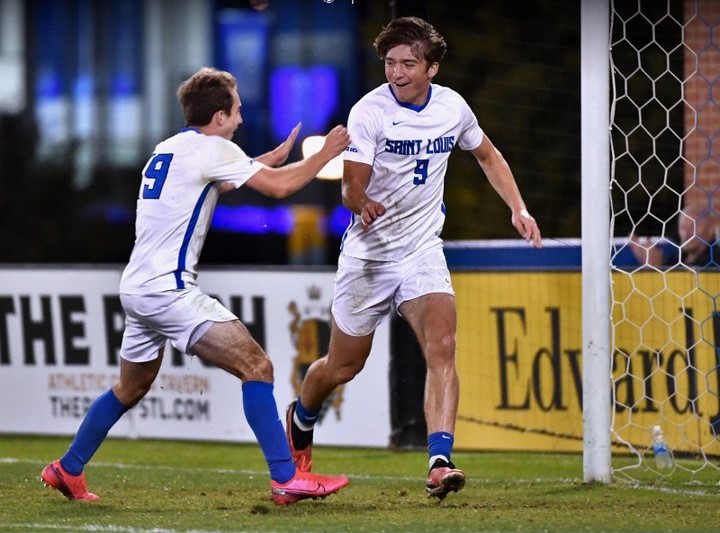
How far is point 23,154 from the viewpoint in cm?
1212

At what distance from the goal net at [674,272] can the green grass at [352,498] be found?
1.97 ft

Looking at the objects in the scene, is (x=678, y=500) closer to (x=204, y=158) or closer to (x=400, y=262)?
(x=400, y=262)

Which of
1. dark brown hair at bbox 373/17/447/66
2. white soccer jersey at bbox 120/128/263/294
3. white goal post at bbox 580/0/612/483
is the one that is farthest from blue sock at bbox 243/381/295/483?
white goal post at bbox 580/0/612/483

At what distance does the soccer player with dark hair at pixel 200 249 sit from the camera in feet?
21.3

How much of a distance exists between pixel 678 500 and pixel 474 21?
4.71 m

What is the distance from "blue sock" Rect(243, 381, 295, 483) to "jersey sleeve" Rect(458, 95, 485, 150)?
1589 mm

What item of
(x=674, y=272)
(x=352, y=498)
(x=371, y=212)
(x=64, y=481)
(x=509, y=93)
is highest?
(x=509, y=93)

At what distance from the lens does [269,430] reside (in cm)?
652

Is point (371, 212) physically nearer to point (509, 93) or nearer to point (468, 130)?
point (468, 130)

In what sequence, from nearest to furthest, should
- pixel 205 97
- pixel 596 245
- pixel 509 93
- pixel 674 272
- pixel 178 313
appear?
pixel 178 313
pixel 205 97
pixel 596 245
pixel 674 272
pixel 509 93

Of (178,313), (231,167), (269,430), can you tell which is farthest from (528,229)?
(178,313)

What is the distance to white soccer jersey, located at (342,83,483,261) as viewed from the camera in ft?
22.5

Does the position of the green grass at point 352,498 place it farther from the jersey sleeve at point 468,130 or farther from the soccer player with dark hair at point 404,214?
the jersey sleeve at point 468,130

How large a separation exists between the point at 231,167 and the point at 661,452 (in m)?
3.43
